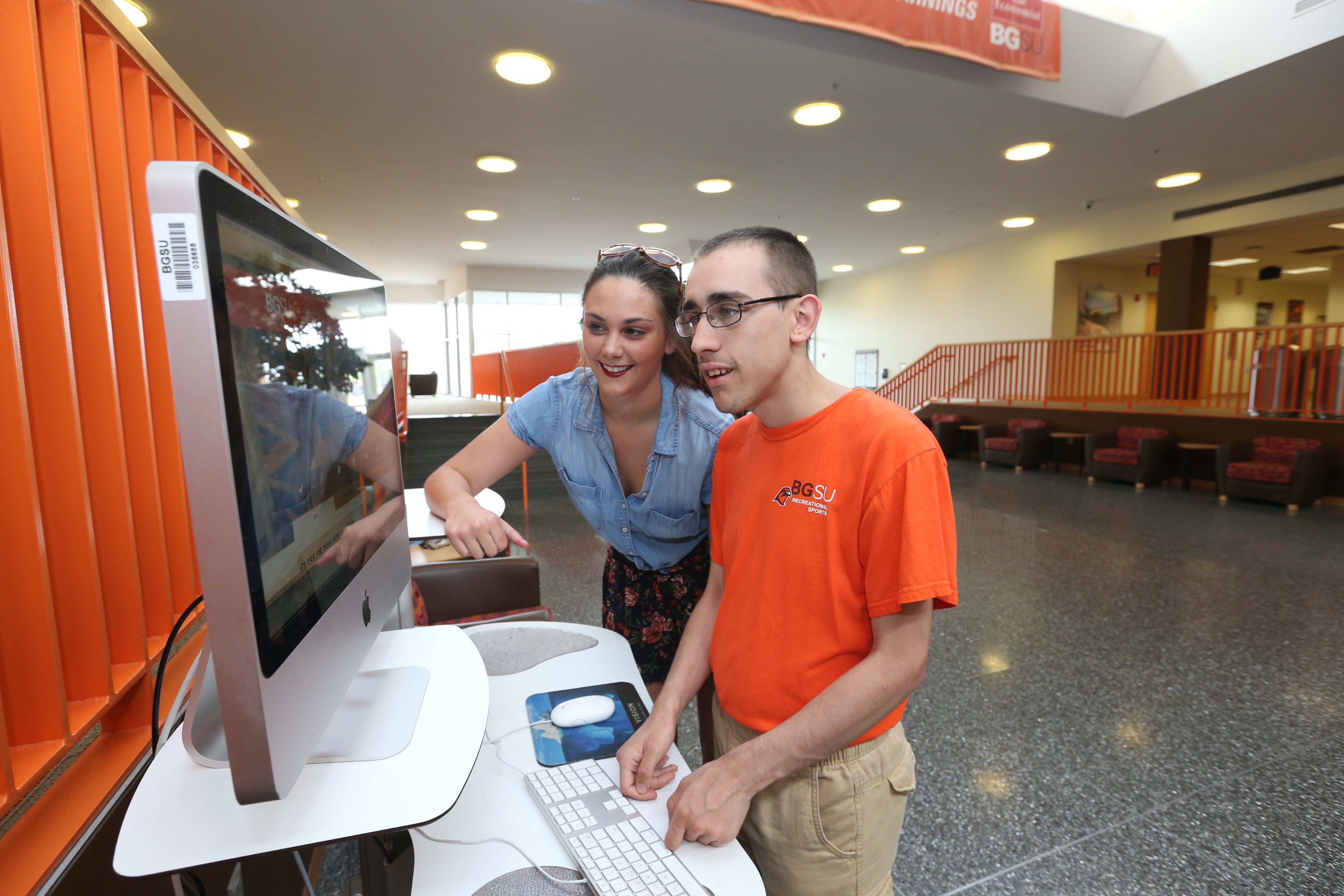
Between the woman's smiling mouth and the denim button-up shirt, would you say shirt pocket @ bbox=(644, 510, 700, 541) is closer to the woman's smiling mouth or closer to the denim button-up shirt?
the denim button-up shirt

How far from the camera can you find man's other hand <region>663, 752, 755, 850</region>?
81cm

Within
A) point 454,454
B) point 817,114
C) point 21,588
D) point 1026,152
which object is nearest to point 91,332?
point 21,588

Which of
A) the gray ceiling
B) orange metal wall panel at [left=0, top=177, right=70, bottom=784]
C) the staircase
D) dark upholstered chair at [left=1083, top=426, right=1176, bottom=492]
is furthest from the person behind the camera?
dark upholstered chair at [left=1083, top=426, right=1176, bottom=492]

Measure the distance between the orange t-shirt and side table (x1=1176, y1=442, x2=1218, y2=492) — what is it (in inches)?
358

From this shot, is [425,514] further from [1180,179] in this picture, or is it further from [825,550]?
[1180,179]

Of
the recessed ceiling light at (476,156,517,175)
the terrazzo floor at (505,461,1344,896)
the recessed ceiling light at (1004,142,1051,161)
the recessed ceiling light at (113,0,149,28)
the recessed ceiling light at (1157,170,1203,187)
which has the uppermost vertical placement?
the recessed ceiling light at (1157,170,1203,187)

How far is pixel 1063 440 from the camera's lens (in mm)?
9547

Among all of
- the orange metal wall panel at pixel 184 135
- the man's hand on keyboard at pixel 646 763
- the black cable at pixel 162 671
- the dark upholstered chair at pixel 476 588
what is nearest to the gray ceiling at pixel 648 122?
the orange metal wall panel at pixel 184 135

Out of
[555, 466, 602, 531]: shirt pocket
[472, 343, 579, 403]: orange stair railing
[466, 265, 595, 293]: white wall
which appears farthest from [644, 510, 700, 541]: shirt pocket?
[466, 265, 595, 293]: white wall

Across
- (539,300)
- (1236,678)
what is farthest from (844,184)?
(539,300)

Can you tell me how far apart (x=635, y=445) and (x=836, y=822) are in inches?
38.2

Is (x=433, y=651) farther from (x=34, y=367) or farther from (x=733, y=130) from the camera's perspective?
(x=733, y=130)

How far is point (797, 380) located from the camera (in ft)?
3.64

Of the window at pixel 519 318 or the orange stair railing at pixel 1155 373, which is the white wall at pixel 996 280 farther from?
the window at pixel 519 318
